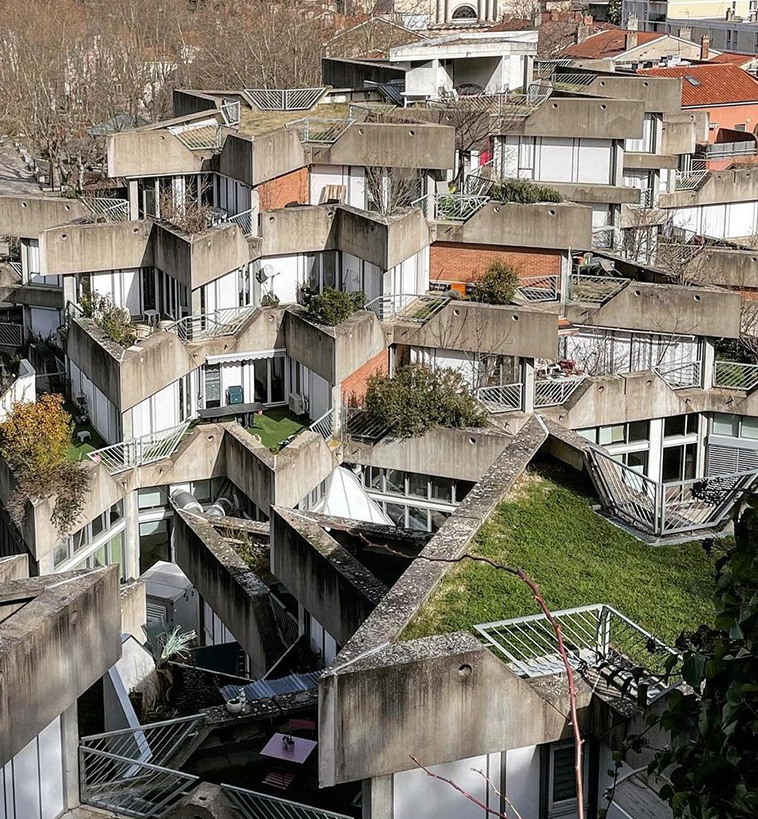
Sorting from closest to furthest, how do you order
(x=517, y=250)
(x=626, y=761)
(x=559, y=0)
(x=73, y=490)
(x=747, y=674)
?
(x=747, y=674), (x=626, y=761), (x=73, y=490), (x=517, y=250), (x=559, y=0)

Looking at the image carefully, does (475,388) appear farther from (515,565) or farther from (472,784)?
(472,784)

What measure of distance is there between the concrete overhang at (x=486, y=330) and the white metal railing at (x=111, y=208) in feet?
23.3

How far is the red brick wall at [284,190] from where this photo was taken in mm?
33219

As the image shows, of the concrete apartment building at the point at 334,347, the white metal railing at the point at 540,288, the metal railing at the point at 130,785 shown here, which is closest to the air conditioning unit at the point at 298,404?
the concrete apartment building at the point at 334,347

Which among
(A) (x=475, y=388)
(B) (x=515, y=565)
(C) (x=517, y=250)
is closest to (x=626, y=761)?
(B) (x=515, y=565)

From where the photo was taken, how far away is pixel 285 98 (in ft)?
127

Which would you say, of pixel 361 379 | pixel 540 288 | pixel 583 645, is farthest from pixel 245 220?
pixel 583 645

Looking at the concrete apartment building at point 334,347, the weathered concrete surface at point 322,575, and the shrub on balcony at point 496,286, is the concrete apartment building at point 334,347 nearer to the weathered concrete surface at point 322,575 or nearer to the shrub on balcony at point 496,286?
the weathered concrete surface at point 322,575

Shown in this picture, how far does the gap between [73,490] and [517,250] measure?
43.0 feet

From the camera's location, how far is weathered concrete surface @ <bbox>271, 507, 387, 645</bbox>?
17.1 meters

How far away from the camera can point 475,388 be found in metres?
31.6

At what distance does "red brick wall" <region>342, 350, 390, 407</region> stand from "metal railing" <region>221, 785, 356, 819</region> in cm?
1866

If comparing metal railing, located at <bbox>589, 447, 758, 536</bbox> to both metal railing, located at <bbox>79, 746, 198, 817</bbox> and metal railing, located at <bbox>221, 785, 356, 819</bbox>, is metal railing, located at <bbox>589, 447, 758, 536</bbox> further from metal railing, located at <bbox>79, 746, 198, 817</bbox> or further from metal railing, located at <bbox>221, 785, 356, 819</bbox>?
metal railing, located at <bbox>79, 746, 198, 817</bbox>

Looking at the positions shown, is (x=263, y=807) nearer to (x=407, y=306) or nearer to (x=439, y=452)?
(x=439, y=452)
